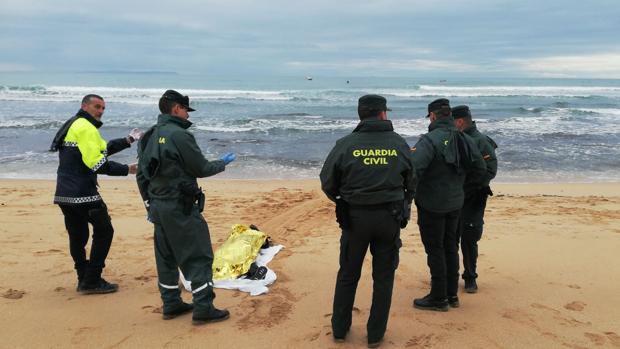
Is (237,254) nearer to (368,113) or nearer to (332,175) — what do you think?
(332,175)

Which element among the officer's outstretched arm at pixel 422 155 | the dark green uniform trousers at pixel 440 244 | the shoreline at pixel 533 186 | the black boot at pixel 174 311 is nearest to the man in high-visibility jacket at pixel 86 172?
the black boot at pixel 174 311

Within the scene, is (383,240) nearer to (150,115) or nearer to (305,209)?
(305,209)

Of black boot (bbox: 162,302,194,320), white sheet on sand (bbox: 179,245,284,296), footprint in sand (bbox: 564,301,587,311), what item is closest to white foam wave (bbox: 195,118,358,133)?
white sheet on sand (bbox: 179,245,284,296)

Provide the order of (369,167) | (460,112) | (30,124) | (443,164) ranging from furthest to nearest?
(30,124), (460,112), (443,164), (369,167)

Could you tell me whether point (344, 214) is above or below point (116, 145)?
below

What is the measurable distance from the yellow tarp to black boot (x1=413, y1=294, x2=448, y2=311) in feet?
5.79

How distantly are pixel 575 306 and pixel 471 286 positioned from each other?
0.88m

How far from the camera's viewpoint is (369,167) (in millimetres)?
3535

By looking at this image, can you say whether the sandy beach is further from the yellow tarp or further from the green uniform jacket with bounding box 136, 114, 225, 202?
the green uniform jacket with bounding box 136, 114, 225, 202

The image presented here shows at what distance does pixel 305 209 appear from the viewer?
8.70 metres

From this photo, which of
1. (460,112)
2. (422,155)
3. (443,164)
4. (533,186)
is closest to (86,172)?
(422,155)

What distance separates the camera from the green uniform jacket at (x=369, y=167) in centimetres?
354

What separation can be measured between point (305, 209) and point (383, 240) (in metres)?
5.07

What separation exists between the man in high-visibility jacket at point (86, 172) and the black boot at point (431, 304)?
2.68 meters
